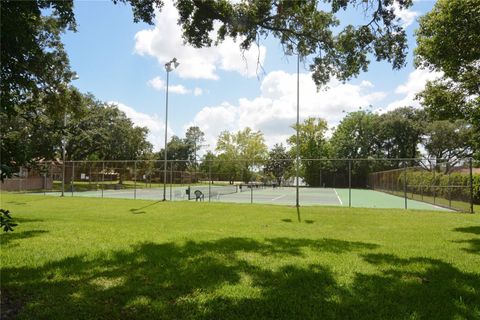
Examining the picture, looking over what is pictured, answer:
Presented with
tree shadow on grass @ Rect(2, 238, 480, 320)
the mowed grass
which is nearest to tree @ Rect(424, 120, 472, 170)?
the mowed grass

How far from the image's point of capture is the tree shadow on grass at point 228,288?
452cm

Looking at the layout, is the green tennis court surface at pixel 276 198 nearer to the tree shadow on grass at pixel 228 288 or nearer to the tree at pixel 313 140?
the tree shadow on grass at pixel 228 288

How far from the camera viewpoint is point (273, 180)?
5309 centimetres

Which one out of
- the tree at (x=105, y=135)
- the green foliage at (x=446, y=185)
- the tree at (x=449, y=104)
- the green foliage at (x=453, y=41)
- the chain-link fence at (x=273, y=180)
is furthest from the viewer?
the tree at (x=105, y=135)

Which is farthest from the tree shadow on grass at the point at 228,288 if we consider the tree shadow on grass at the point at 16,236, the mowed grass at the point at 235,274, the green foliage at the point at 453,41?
the green foliage at the point at 453,41

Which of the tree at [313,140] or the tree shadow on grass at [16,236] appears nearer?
the tree shadow on grass at [16,236]

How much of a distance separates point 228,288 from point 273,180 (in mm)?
47981

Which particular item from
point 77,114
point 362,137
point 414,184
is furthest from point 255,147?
point 77,114

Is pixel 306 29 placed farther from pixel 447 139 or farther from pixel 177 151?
pixel 177 151

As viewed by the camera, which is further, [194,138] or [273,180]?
[194,138]

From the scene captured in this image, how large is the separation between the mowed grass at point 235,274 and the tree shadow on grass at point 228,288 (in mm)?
14

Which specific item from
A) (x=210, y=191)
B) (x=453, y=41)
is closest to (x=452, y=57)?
(x=453, y=41)

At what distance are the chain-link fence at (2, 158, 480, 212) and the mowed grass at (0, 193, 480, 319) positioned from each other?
174cm

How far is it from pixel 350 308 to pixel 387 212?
14.2 metres
